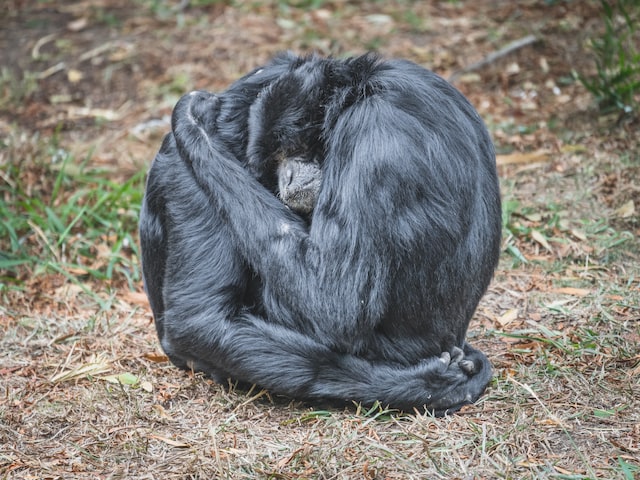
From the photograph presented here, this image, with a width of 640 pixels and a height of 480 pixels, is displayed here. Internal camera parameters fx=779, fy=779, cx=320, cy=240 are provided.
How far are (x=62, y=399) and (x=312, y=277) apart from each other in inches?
66.0

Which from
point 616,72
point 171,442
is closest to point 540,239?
point 616,72

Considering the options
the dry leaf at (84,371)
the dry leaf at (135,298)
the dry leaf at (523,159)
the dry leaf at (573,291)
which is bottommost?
the dry leaf at (135,298)

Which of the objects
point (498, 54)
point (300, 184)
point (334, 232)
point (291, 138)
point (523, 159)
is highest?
point (291, 138)

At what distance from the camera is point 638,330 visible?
470cm

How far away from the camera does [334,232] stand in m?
3.81

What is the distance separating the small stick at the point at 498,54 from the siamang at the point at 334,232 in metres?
4.68

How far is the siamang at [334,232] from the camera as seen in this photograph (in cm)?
379

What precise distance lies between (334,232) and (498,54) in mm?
5799

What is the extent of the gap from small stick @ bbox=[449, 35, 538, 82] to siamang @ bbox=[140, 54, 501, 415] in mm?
4682

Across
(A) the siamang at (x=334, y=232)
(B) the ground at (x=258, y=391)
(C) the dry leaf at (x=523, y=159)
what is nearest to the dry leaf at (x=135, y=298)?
(B) the ground at (x=258, y=391)

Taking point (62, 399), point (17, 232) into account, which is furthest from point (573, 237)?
point (17, 232)

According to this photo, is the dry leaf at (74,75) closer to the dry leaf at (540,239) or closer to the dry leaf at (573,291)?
the dry leaf at (540,239)

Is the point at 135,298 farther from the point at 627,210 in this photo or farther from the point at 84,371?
the point at 627,210

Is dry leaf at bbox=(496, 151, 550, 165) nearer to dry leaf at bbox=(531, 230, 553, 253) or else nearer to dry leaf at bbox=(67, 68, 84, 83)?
dry leaf at bbox=(531, 230, 553, 253)
